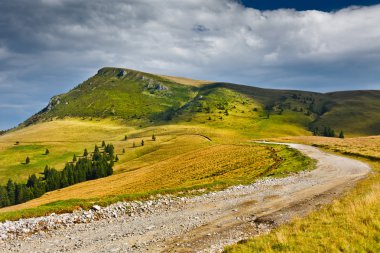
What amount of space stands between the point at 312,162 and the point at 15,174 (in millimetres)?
195998

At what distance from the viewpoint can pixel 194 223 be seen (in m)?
20.6

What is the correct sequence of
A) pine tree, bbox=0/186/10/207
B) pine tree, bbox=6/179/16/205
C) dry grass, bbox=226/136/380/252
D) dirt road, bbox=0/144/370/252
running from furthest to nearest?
pine tree, bbox=6/179/16/205, pine tree, bbox=0/186/10/207, dirt road, bbox=0/144/370/252, dry grass, bbox=226/136/380/252

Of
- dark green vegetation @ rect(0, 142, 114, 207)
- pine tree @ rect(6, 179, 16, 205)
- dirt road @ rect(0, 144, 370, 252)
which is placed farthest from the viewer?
pine tree @ rect(6, 179, 16, 205)

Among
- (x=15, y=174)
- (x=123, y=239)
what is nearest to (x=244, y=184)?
(x=123, y=239)

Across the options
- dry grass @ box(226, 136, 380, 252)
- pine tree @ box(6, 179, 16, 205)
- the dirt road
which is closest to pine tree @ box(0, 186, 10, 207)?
pine tree @ box(6, 179, 16, 205)

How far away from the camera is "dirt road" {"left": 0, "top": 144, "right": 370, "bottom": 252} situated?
17031 mm

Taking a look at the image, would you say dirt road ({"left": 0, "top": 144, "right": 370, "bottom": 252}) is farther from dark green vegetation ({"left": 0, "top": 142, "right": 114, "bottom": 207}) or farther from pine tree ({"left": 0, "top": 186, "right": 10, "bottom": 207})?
pine tree ({"left": 0, "top": 186, "right": 10, "bottom": 207})

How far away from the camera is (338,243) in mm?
13914

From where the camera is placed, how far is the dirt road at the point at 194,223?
55.9 feet

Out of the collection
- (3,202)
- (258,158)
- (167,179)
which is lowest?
(3,202)

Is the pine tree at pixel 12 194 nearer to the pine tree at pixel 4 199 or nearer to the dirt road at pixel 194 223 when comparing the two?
the pine tree at pixel 4 199

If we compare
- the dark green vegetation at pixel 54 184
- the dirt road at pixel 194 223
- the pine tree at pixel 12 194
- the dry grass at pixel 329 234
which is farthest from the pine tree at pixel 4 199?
the dry grass at pixel 329 234

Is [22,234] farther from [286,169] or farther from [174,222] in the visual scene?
[286,169]

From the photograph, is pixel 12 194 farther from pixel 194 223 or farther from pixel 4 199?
pixel 194 223
